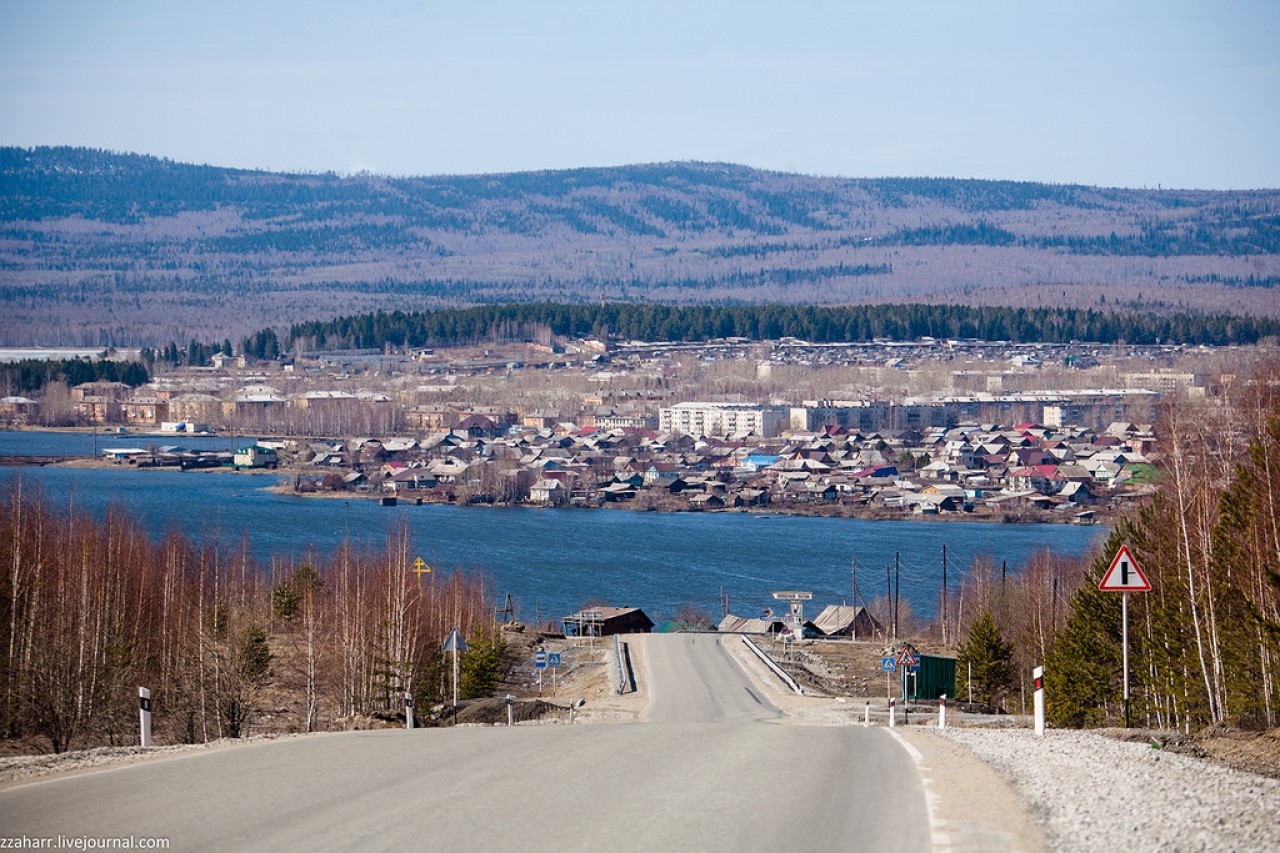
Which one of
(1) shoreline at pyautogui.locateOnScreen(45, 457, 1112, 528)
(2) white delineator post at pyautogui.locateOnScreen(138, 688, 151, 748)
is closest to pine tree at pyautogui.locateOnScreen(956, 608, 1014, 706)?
(2) white delineator post at pyautogui.locateOnScreen(138, 688, 151, 748)

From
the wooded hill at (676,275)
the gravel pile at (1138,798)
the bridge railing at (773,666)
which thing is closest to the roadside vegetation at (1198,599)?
the gravel pile at (1138,798)

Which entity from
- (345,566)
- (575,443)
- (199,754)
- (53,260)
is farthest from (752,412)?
(53,260)

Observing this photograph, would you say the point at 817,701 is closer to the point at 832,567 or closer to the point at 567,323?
the point at 832,567

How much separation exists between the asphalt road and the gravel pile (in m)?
0.53

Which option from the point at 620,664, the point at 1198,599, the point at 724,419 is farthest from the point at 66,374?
the point at 1198,599

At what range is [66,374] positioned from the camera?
9238cm

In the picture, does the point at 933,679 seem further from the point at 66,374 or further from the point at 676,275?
the point at 676,275

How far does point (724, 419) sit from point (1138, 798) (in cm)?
7181

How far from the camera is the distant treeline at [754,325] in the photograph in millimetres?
109875

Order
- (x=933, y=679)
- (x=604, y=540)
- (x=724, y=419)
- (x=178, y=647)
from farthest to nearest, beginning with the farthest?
(x=724, y=419) → (x=604, y=540) → (x=933, y=679) → (x=178, y=647)

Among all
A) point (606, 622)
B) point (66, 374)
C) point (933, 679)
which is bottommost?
point (606, 622)

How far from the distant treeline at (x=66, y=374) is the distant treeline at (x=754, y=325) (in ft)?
52.3

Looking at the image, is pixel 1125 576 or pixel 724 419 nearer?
pixel 1125 576

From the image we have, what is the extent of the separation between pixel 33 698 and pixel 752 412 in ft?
213
